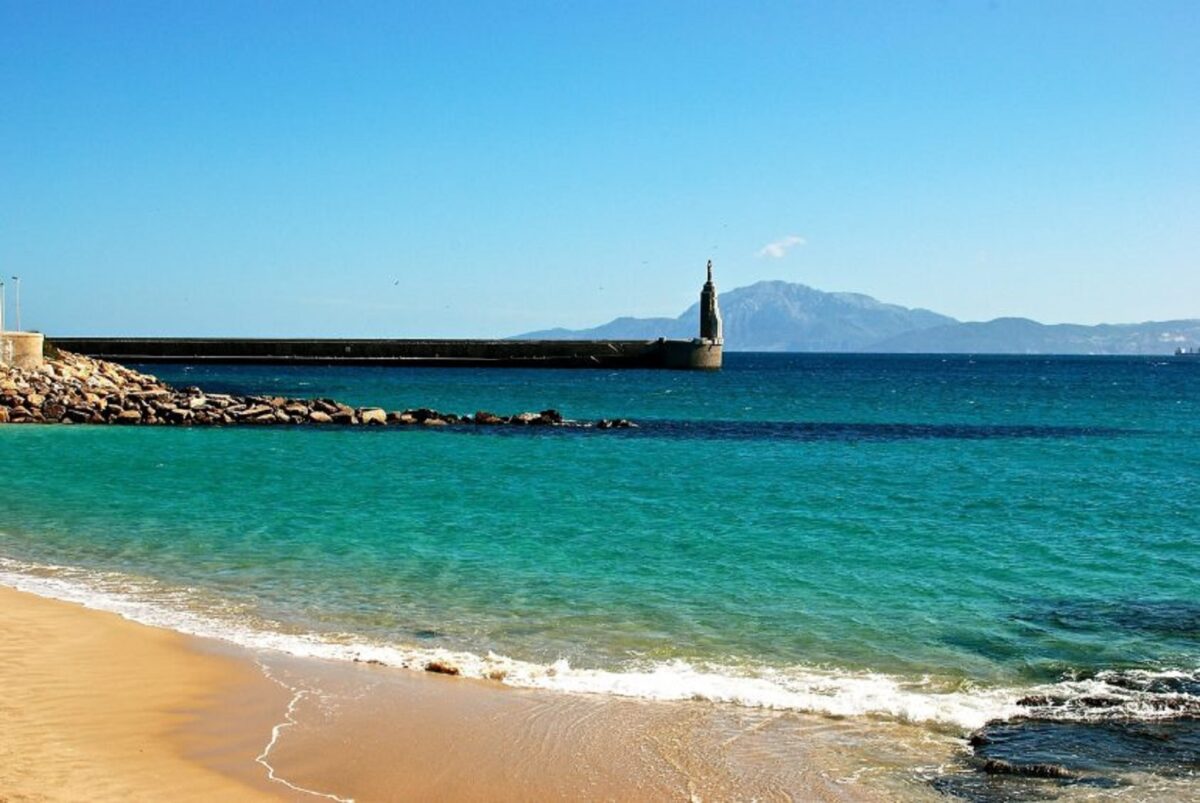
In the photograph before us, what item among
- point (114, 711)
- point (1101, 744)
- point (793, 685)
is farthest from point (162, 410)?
point (1101, 744)

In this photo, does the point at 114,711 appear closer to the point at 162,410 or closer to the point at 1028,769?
the point at 1028,769

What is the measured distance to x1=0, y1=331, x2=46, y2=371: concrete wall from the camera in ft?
125

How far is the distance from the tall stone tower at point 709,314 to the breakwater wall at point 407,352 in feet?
2.87

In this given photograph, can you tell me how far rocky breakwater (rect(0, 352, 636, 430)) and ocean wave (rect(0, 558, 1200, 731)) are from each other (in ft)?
89.0

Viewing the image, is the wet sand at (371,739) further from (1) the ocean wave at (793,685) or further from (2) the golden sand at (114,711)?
(1) the ocean wave at (793,685)

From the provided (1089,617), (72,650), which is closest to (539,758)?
(72,650)

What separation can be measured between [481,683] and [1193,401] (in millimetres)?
64187

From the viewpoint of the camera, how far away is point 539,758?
7.10m

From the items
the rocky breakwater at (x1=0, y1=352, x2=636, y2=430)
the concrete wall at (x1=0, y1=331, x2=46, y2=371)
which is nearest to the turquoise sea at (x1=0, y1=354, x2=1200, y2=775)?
the rocky breakwater at (x1=0, y1=352, x2=636, y2=430)

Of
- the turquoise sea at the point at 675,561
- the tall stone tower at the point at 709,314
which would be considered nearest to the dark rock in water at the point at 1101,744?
the turquoise sea at the point at 675,561

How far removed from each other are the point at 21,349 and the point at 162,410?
697 centimetres

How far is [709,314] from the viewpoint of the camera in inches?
3809

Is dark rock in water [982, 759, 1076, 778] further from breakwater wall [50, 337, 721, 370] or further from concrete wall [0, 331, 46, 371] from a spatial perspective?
breakwater wall [50, 337, 721, 370]

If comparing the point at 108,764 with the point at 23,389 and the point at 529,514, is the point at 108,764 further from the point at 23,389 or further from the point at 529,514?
the point at 23,389
